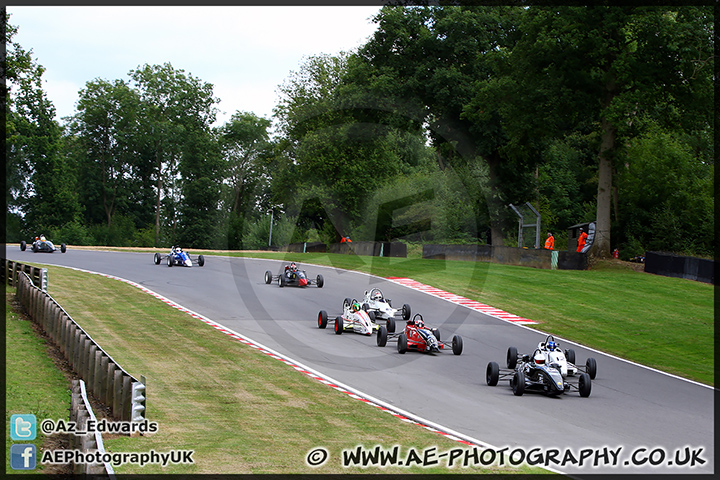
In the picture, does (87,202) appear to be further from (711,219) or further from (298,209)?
(711,219)

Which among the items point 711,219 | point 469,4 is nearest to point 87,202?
point 469,4

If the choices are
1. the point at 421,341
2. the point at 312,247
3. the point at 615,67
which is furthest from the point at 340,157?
the point at 421,341

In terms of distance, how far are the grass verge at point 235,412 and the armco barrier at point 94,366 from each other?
667 mm

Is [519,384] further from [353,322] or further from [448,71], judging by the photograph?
[448,71]

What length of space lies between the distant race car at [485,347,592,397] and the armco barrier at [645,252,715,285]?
68.4ft

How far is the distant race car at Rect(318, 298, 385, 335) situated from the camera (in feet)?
68.5

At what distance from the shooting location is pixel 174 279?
32.6 meters

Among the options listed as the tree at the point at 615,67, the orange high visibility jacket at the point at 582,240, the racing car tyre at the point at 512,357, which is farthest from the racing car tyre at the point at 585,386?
the orange high visibility jacket at the point at 582,240

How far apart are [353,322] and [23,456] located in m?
13.0

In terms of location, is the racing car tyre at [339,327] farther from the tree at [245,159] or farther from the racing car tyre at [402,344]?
the tree at [245,159]

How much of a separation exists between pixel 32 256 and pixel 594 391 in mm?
36688

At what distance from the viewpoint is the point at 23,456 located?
881 centimetres

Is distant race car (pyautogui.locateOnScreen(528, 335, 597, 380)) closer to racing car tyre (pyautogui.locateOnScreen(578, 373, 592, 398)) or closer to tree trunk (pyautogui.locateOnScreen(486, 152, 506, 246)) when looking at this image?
racing car tyre (pyautogui.locateOnScreen(578, 373, 592, 398))

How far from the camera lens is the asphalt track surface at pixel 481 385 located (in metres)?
11.0
